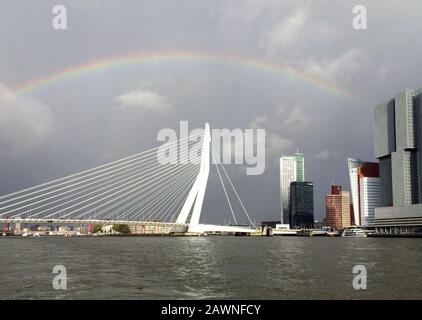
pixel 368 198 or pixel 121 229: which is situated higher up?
pixel 368 198

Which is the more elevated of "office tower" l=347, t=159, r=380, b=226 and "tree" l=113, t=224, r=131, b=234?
"office tower" l=347, t=159, r=380, b=226

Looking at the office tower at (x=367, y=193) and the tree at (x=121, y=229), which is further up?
the office tower at (x=367, y=193)

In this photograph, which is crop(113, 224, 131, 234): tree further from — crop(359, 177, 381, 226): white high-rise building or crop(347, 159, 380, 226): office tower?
crop(347, 159, 380, 226): office tower

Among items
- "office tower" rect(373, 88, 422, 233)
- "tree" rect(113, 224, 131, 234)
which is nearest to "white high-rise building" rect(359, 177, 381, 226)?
"office tower" rect(373, 88, 422, 233)

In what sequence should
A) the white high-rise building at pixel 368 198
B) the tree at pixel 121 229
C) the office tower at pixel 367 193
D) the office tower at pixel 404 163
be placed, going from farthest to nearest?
1. the office tower at pixel 367 193
2. the white high-rise building at pixel 368 198
3. the tree at pixel 121 229
4. the office tower at pixel 404 163

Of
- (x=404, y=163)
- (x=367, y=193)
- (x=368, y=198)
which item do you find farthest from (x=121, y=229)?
(x=367, y=193)

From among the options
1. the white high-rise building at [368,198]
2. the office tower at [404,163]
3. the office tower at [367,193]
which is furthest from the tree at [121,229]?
the office tower at [367,193]

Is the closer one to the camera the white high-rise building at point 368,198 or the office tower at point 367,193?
the white high-rise building at point 368,198

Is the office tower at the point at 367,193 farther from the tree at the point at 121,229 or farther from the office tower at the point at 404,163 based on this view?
the tree at the point at 121,229

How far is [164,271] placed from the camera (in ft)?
80.4

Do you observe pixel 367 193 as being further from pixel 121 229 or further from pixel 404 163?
pixel 121 229
